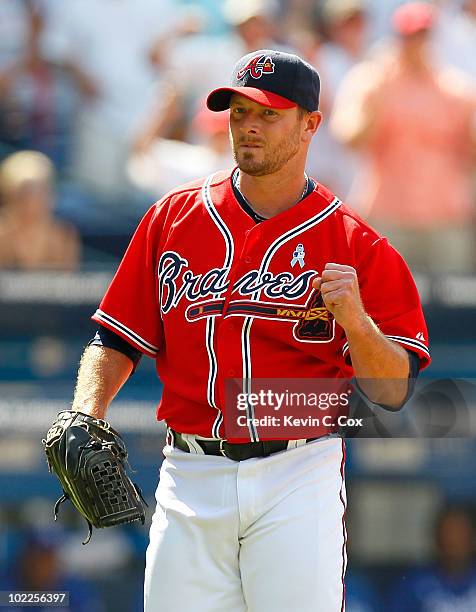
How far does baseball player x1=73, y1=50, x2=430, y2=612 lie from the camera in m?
2.78

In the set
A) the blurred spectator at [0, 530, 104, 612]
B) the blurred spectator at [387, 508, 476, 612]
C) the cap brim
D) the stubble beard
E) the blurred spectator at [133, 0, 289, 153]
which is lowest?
the blurred spectator at [0, 530, 104, 612]

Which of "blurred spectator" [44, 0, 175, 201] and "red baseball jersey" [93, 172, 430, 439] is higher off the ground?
"blurred spectator" [44, 0, 175, 201]

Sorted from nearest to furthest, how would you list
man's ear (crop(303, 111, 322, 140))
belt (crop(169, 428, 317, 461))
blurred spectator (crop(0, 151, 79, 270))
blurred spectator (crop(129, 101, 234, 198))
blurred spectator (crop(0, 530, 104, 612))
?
belt (crop(169, 428, 317, 461)) < man's ear (crop(303, 111, 322, 140)) < blurred spectator (crop(0, 151, 79, 270)) < blurred spectator (crop(129, 101, 234, 198)) < blurred spectator (crop(0, 530, 104, 612))

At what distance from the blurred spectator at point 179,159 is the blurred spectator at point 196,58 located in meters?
0.05

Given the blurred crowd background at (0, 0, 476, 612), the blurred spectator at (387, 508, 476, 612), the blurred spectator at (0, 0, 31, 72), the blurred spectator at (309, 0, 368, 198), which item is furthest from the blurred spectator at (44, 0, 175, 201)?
the blurred spectator at (387, 508, 476, 612)

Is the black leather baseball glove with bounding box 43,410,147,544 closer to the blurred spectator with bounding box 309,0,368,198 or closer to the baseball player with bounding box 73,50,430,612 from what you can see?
the baseball player with bounding box 73,50,430,612

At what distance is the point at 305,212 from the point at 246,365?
0.43 m

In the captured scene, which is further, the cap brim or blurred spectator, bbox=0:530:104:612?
blurred spectator, bbox=0:530:104:612

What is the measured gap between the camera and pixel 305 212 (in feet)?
9.66

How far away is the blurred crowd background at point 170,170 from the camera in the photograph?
599 centimetres

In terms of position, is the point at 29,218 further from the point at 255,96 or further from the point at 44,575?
the point at 255,96

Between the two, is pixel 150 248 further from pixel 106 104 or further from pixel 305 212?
pixel 106 104

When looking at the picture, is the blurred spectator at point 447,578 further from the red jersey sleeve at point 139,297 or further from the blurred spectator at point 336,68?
the red jersey sleeve at point 139,297

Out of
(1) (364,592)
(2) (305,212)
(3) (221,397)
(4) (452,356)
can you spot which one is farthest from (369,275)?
(1) (364,592)
